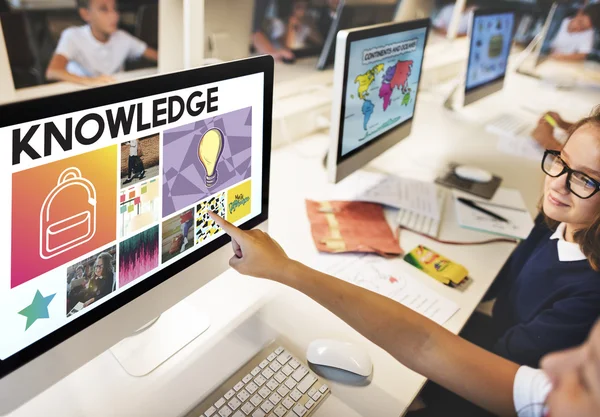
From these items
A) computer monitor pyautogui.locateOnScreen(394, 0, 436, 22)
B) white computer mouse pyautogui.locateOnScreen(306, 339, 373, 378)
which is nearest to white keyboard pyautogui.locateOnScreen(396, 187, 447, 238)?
white computer mouse pyautogui.locateOnScreen(306, 339, 373, 378)

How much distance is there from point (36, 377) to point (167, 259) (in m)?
0.24

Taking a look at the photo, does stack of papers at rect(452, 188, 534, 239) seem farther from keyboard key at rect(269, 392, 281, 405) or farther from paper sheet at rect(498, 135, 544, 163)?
keyboard key at rect(269, 392, 281, 405)

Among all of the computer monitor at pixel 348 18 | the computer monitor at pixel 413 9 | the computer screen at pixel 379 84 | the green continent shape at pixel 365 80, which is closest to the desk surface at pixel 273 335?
the computer screen at pixel 379 84

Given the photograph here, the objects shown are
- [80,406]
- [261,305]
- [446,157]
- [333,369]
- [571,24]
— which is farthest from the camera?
[571,24]

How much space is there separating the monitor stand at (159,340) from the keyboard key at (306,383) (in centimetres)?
22

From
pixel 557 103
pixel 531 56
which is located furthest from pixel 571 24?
pixel 557 103

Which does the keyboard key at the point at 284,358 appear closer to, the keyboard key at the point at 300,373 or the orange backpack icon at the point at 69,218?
the keyboard key at the point at 300,373

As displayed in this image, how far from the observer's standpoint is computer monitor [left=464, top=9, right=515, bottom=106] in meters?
1.86

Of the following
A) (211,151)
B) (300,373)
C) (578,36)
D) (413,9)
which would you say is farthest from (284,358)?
(578,36)

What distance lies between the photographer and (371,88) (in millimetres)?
1233

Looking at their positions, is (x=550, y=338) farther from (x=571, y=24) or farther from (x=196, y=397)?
(x=571, y=24)

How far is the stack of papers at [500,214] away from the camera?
133cm

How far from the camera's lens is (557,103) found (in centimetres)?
264

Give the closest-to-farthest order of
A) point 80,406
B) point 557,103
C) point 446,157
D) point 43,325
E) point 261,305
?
point 43,325 → point 80,406 → point 261,305 → point 446,157 → point 557,103
